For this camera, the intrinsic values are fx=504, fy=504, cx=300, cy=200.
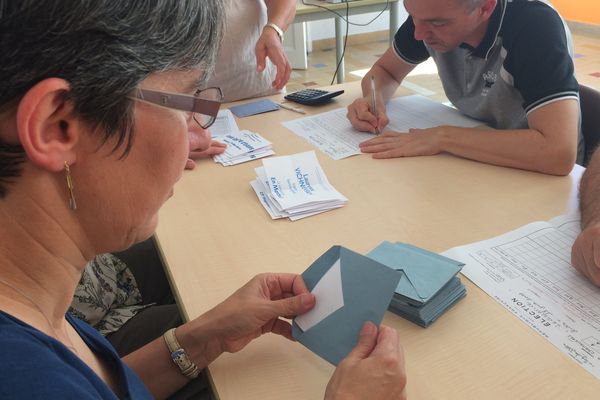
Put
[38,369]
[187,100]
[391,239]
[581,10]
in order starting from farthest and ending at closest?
[581,10]
[391,239]
[187,100]
[38,369]

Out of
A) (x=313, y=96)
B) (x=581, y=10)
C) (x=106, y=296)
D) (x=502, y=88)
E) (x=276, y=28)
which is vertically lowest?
(x=581, y=10)

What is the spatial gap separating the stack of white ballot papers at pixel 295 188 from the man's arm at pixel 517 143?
0.23 m

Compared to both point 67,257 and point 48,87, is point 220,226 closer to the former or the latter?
point 67,257

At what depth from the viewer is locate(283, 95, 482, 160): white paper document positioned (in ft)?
5.17

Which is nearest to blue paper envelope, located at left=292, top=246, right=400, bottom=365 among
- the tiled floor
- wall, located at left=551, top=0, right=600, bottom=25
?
the tiled floor

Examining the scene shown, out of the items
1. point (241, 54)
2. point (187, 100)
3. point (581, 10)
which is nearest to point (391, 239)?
point (187, 100)

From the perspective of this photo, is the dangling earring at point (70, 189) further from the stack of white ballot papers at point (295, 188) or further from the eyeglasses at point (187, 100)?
the stack of white ballot papers at point (295, 188)

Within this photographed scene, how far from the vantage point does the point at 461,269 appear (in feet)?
3.08

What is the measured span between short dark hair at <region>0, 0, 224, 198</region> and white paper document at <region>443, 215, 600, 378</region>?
670 millimetres

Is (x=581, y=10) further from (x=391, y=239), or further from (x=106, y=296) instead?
(x=106, y=296)

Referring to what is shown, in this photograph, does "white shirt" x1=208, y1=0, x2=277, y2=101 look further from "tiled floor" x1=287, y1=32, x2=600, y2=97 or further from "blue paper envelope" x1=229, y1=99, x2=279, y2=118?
"tiled floor" x1=287, y1=32, x2=600, y2=97

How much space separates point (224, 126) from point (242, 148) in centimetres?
24

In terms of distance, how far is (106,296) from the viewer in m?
1.23

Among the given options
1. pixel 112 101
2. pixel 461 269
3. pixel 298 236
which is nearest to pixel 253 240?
pixel 298 236
